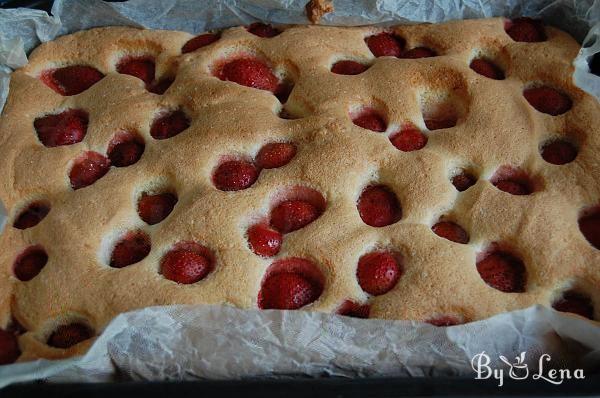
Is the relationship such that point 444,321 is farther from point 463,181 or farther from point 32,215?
point 32,215

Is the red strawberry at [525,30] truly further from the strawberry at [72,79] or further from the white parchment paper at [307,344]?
the strawberry at [72,79]

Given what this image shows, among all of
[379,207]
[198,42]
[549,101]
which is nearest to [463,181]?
[379,207]

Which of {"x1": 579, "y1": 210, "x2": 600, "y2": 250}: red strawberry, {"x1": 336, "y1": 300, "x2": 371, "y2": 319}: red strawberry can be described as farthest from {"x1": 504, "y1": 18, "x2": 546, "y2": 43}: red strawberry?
{"x1": 336, "y1": 300, "x2": 371, "y2": 319}: red strawberry

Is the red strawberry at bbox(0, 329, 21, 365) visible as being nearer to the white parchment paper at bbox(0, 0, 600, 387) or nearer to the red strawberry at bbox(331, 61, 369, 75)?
the white parchment paper at bbox(0, 0, 600, 387)

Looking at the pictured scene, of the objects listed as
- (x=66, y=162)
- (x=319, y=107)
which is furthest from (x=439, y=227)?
(x=66, y=162)

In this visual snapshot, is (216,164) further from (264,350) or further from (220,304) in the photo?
(264,350)
